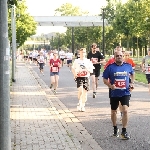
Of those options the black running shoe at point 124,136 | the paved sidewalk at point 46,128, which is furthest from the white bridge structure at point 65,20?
the black running shoe at point 124,136

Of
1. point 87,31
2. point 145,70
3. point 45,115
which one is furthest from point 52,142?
point 87,31

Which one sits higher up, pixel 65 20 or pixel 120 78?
pixel 65 20

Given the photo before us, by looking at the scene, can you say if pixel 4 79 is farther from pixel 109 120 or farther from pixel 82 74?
pixel 82 74

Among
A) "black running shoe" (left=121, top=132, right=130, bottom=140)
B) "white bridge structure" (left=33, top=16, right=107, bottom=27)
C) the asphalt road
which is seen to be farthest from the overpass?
"black running shoe" (left=121, top=132, right=130, bottom=140)

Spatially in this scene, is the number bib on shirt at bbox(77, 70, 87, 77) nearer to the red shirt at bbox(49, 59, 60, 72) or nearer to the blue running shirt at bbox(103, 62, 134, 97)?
the blue running shirt at bbox(103, 62, 134, 97)

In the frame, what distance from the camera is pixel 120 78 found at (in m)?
9.28

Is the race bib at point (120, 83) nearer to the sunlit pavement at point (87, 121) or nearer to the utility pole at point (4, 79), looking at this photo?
the sunlit pavement at point (87, 121)

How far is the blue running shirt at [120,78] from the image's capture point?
9242 millimetres

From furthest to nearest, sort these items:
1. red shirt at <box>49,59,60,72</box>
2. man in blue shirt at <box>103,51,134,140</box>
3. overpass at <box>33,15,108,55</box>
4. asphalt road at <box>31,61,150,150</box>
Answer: overpass at <box>33,15,108,55</box> → red shirt at <box>49,59,60,72</box> → man in blue shirt at <box>103,51,134,140</box> → asphalt road at <box>31,61,150,150</box>

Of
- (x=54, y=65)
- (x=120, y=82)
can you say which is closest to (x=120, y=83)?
(x=120, y=82)

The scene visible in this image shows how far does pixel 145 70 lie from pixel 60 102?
9.96 feet

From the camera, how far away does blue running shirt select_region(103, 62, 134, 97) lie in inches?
364

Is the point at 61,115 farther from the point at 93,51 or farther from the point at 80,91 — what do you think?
the point at 93,51

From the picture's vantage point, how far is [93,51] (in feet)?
54.6
